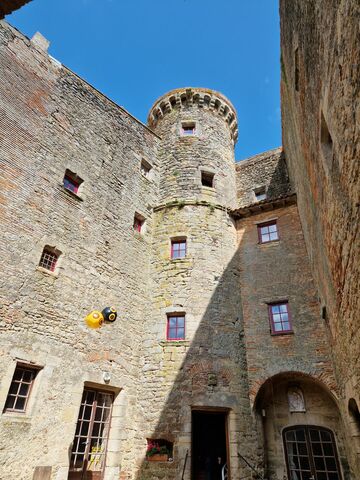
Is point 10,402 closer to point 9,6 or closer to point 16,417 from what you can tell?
point 16,417

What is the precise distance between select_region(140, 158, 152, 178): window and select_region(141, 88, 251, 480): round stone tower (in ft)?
2.26

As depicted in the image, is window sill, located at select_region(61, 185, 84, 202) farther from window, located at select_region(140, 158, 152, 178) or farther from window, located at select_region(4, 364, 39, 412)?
window, located at select_region(4, 364, 39, 412)

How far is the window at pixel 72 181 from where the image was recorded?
1037 cm

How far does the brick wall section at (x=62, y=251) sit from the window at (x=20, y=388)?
0.21 m

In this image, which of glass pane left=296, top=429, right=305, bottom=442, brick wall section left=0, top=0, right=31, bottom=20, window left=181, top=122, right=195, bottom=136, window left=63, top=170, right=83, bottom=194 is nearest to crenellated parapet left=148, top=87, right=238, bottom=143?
window left=181, top=122, right=195, bottom=136

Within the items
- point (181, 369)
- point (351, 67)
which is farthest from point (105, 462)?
point (351, 67)

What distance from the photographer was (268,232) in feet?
40.9

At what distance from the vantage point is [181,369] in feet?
31.7

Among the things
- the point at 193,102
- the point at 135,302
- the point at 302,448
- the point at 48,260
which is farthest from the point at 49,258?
the point at 193,102

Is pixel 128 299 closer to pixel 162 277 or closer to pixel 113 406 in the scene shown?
pixel 162 277

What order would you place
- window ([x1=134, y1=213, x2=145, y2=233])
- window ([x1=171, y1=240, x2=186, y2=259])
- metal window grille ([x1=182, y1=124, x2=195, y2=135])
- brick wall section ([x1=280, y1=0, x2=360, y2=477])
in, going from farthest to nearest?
metal window grille ([x1=182, y1=124, x2=195, y2=135]) → window ([x1=134, y1=213, x2=145, y2=233]) → window ([x1=171, y1=240, x2=186, y2=259]) → brick wall section ([x1=280, y1=0, x2=360, y2=477])

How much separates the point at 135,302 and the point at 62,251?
121 inches

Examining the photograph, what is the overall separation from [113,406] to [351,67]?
31.3 ft

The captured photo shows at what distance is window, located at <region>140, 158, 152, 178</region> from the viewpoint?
1379cm
